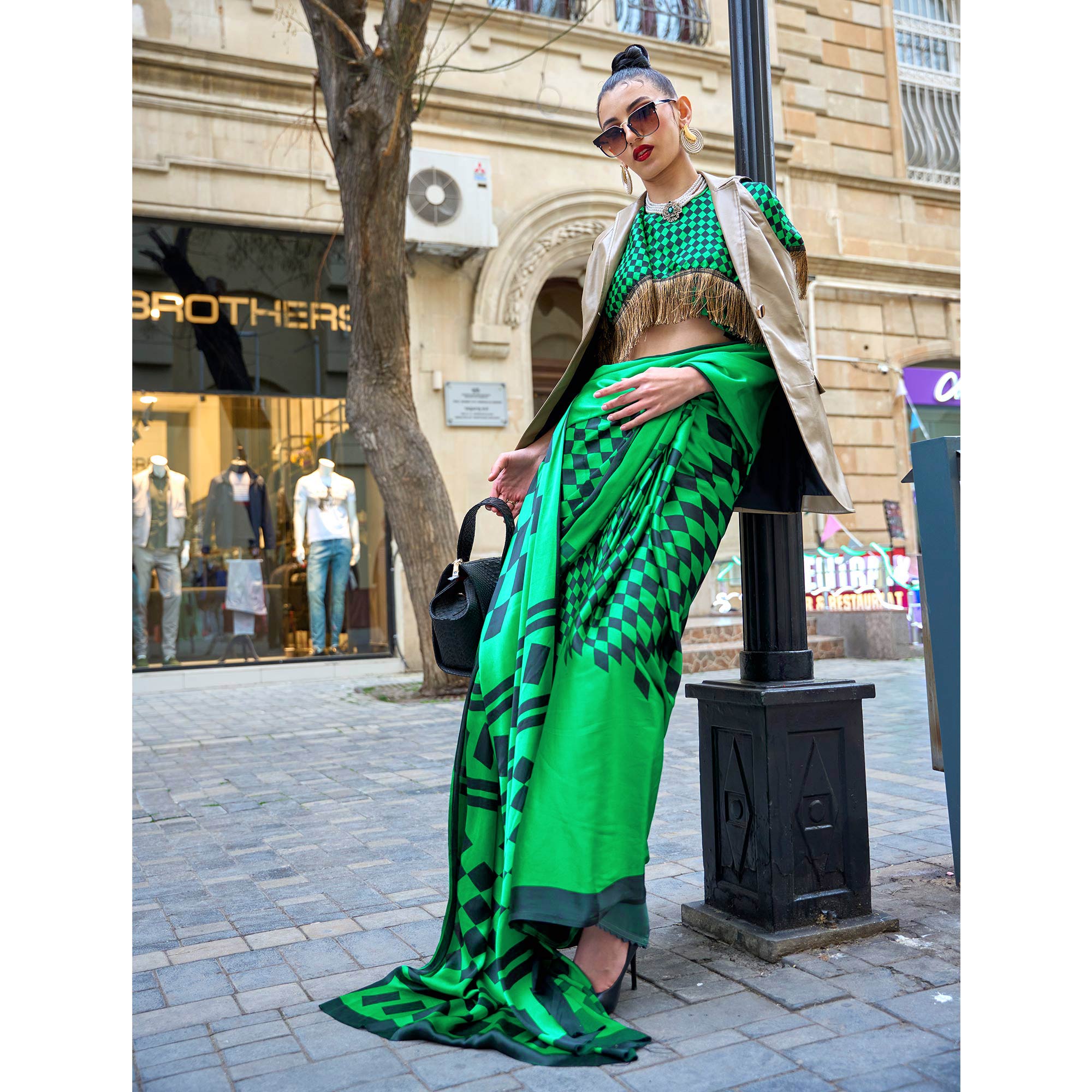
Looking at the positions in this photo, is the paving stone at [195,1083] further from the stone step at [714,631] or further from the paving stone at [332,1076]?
the stone step at [714,631]

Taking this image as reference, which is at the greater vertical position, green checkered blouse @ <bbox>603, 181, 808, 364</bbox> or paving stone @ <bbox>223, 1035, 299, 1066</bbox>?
green checkered blouse @ <bbox>603, 181, 808, 364</bbox>

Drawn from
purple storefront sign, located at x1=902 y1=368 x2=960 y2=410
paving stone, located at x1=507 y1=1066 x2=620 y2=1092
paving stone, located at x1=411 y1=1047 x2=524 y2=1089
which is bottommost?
paving stone, located at x1=411 y1=1047 x2=524 y2=1089

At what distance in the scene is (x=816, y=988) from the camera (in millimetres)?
2521

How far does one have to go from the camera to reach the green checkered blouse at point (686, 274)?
8.96 feet

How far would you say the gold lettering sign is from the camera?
36.8ft

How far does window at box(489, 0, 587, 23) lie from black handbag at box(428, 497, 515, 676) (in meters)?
11.6

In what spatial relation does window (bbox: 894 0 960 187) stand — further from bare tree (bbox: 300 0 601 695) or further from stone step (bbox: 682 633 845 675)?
bare tree (bbox: 300 0 601 695)

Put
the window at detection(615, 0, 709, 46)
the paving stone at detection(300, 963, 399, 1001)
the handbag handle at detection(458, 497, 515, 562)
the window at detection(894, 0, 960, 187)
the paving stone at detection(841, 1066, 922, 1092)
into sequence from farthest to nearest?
the window at detection(894, 0, 960, 187)
the window at detection(615, 0, 709, 46)
the handbag handle at detection(458, 497, 515, 562)
the paving stone at detection(300, 963, 399, 1001)
the paving stone at detection(841, 1066, 922, 1092)

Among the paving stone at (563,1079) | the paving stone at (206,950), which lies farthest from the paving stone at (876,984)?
the paving stone at (206,950)

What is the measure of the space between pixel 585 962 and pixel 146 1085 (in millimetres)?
946

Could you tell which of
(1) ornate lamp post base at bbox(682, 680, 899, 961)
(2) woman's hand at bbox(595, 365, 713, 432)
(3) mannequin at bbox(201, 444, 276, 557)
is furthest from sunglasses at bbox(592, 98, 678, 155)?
(3) mannequin at bbox(201, 444, 276, 557)

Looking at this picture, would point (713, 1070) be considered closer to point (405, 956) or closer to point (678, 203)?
point (405, 956)
